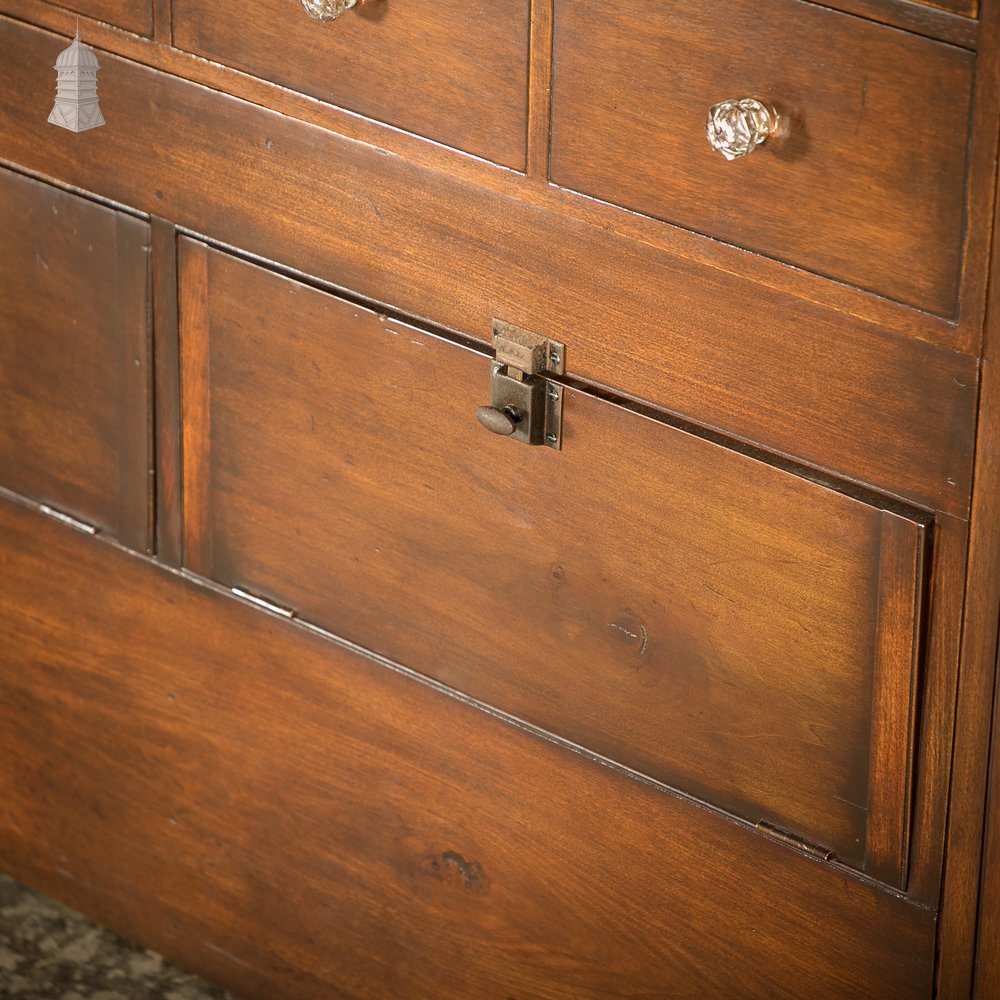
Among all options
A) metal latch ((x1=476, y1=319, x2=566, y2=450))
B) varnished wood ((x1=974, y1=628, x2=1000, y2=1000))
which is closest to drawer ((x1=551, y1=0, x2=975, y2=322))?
metal latch ((x1=476, y1=319, x2=566, y2=450))

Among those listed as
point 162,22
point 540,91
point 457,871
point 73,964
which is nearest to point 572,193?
point 540,91

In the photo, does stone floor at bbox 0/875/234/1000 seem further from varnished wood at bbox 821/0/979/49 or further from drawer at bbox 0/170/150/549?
varnished wood at bbox 821/0/979/49

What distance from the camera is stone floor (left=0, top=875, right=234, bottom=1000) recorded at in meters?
1.93

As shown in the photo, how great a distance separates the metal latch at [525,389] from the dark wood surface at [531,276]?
1 cm

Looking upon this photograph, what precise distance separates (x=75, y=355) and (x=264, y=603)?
0.88 feet

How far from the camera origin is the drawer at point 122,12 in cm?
151

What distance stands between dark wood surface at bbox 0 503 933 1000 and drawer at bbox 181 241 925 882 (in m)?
0.05

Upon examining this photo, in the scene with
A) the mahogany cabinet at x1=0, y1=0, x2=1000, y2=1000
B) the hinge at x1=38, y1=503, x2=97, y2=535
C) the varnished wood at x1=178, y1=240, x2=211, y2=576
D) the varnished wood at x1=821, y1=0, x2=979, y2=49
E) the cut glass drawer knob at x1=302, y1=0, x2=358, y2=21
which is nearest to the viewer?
the varnished wood at x1=821, y1=0, x2=979, y2=49

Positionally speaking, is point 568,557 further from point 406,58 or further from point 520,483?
point 406,58

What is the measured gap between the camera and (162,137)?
1553 mm

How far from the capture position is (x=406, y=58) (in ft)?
4.47

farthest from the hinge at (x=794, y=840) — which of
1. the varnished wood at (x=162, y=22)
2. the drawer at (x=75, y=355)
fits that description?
the varnished wood at (x=162, y=22)

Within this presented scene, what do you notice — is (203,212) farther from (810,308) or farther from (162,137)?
(810,308)

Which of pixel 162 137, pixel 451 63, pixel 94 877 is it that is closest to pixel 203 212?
pixel 162 137
